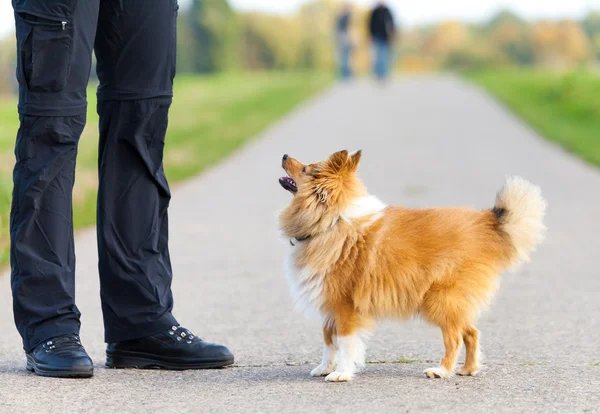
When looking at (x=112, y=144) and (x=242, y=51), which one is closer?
(x=112, y=144)

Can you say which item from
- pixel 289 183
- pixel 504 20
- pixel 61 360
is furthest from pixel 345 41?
pixel 504 20

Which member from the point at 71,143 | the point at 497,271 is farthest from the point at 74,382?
the point at 497,271

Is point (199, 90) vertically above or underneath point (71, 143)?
underneath

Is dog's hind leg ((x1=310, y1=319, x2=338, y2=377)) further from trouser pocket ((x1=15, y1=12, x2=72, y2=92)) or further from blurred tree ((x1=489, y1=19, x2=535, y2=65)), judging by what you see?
blurred tree ((x1=489, y1=19, x2=535, y2=65))

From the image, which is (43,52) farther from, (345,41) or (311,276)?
(345,41)

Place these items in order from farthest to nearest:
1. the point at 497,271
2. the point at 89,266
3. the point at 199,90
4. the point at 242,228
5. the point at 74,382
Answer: the point at 199,90 < the point at 242,228 < the point at 89,266 < the point at 497,271 < the point at 74,382

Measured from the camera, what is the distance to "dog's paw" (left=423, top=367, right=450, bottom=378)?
4551mm

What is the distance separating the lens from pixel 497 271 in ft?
15.4

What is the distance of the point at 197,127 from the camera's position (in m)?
20.6

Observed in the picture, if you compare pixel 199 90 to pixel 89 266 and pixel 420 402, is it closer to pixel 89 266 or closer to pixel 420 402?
pixel 89 266

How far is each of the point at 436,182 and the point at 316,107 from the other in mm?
11773

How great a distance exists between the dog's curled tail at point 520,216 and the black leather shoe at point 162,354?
144 cm

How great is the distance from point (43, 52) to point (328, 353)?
1.82 m

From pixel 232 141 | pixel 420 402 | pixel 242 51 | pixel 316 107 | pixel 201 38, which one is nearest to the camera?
pixel 420 402
